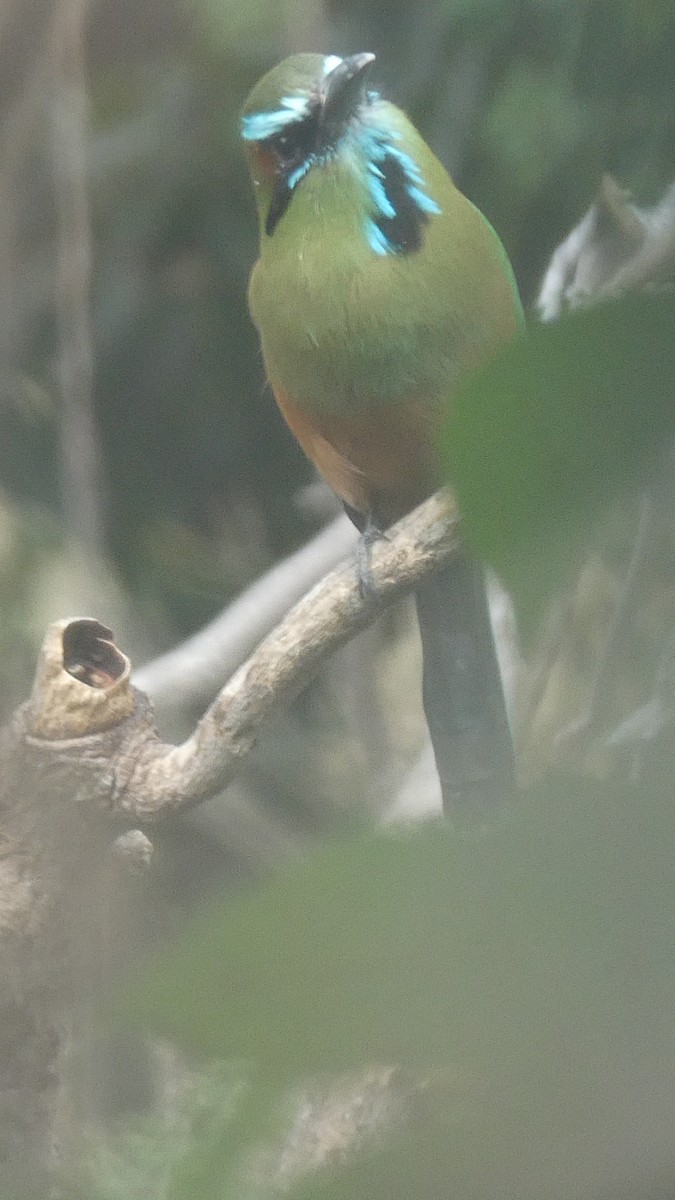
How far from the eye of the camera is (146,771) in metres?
0.78

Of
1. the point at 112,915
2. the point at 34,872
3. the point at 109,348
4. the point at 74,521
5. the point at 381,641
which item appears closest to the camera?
the point at 112,915

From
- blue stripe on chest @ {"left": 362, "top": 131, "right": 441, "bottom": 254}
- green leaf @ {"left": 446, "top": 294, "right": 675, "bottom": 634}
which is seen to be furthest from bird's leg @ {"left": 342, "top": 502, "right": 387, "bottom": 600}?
green leaf @ {"left": 446, "top": 294, "right": 675, "bottom": 634}

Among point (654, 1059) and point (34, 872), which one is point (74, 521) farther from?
point (654, 1059)

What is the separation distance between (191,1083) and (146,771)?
57cm

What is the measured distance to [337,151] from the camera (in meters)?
0.79

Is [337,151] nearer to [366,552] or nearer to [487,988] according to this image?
[366,552]

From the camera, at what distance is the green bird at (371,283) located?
2.52ft

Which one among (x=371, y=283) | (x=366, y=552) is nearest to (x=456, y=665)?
(x=366, y=552)

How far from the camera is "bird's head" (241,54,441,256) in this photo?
75 cm

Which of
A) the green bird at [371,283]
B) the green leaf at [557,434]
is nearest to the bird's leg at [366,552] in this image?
the green bird at [371,283]

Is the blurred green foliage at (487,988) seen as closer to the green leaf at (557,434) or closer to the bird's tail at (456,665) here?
the green leaf at (557,434)

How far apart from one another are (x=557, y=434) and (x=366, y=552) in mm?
661

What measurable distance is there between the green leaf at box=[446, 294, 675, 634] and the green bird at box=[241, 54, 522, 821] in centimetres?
56

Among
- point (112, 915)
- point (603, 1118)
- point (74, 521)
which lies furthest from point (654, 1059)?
point (74, 521)
